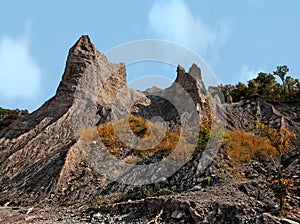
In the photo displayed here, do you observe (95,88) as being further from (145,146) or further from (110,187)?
(110,187)

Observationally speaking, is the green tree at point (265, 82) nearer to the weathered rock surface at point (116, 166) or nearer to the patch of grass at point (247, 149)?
the weathered rock surface at point (116, 166)

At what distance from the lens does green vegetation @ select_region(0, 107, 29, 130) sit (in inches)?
1134

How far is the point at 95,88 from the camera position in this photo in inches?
755

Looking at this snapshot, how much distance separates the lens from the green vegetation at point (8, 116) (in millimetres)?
28812

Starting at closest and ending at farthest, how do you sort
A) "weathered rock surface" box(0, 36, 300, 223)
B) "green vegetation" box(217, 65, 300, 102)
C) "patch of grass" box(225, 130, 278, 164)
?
"weathered rock surface" box(0, 36, 300, 223), "patch of grass" box(225, 130, 278, 164), "green vegetation" box(217, 65, 300, 102)

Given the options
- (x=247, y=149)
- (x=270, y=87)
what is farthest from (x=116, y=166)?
(x=270, y=87)

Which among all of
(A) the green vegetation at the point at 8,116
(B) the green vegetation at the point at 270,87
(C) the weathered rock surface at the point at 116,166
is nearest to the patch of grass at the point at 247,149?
(C) the weathered rock surface at the point at 116,166

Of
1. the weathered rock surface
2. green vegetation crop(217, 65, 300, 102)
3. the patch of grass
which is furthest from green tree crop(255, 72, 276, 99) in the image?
the patch of grass

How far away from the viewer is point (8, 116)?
30.3 meters

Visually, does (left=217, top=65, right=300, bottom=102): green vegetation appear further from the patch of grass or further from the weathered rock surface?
the patch of grass

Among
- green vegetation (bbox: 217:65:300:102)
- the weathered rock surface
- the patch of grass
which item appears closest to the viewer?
the weathered rock surface

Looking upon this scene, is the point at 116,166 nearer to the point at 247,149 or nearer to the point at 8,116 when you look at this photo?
the point at 247,149

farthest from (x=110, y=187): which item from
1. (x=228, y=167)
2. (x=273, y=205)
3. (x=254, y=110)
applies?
(x=254, y=110)

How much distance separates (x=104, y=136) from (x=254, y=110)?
33.4 ft
